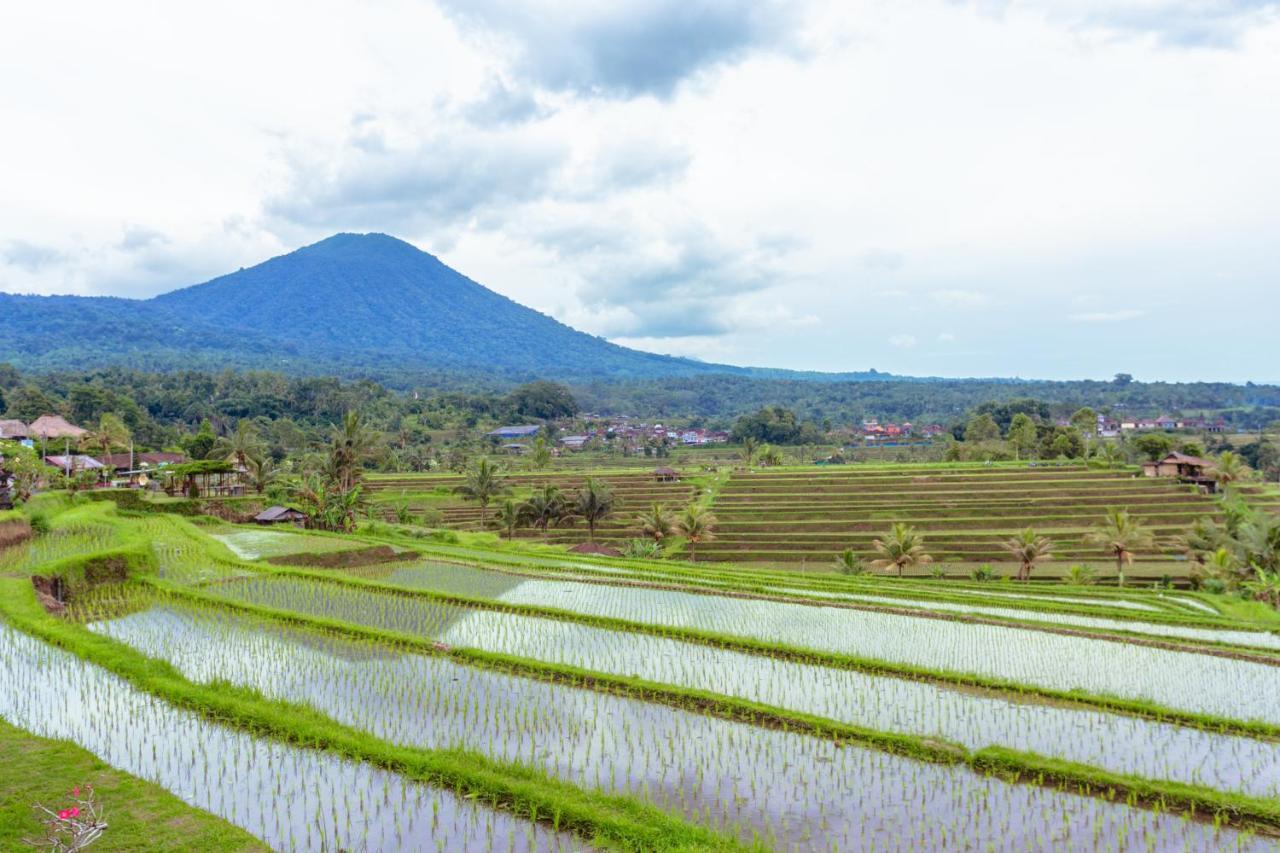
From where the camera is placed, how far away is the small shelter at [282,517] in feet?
101

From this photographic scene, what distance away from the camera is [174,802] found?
6.85 metres

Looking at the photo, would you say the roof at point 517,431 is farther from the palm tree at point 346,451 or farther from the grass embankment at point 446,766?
the grass embankment at point 446,766

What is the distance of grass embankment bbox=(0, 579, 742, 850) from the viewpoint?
6566 mm

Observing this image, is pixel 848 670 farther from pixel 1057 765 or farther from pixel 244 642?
pixel 244 642

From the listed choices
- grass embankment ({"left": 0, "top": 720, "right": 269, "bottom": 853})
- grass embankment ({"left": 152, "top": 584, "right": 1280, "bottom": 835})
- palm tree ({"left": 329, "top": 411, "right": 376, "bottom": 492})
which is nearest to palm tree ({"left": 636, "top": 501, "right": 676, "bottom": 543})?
palm tree ({"left": 329, "top": 411, "right": 376, "bottom": 492})

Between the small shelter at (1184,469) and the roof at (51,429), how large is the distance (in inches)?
2437

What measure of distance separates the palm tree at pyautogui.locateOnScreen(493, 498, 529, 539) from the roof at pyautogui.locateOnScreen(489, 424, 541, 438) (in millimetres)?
53050

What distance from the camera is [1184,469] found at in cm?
4575

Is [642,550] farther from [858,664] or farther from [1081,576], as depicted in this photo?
[858,664]

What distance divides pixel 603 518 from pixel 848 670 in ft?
92.7

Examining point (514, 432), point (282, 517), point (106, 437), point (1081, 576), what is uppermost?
point (106, 437)

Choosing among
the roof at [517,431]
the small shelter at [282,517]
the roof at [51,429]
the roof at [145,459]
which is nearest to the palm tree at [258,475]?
the small shelter at [282,517]

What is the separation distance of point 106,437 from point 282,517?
19.8m

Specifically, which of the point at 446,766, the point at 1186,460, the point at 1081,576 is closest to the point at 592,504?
the point at 1081,576
